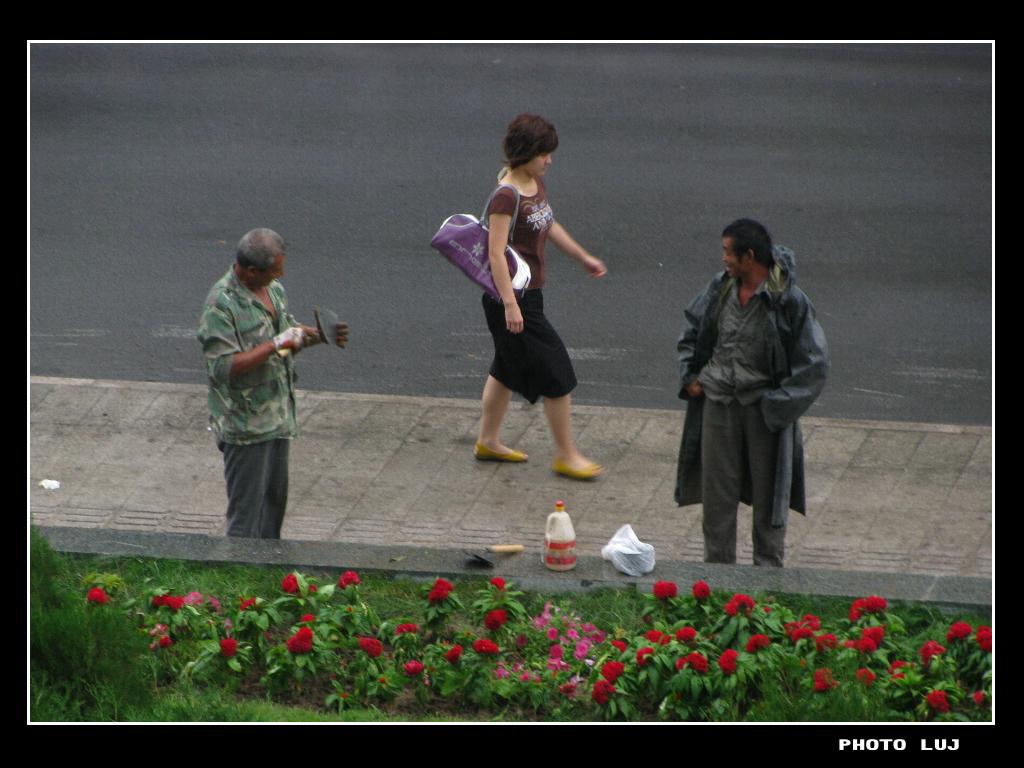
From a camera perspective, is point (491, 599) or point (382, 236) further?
point (382, 236)

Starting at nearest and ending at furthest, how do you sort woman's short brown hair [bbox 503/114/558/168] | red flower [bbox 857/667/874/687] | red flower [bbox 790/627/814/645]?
red flower [bbox 857/667/874/687] → red flower [bbox 790/627/814/645] → woman's short brown hair [bbox 503/114/558/168]

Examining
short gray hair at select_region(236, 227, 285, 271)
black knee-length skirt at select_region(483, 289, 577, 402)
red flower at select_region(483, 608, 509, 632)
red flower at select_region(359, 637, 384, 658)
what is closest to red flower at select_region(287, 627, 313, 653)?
red flower at select_region(359, 637, 384, 658)

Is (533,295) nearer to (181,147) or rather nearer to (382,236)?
(382,236)

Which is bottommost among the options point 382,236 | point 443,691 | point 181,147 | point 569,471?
point 443,691

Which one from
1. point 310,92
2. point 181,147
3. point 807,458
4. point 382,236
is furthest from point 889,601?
point 310,92

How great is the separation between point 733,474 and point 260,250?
94.1 inches

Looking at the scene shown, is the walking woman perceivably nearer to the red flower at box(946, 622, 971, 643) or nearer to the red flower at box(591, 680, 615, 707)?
the red flower at box(591, 680, 615, 707)

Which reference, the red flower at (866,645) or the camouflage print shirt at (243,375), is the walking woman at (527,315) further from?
the red flower at (866,645)

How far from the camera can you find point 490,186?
14000 mm

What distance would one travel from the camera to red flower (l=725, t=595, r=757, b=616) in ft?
19.4

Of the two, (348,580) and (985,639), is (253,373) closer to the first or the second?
(348,580)

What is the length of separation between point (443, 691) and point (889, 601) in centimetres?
192

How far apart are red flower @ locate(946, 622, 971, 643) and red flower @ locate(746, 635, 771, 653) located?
28.2 inches

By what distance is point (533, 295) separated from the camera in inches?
335
